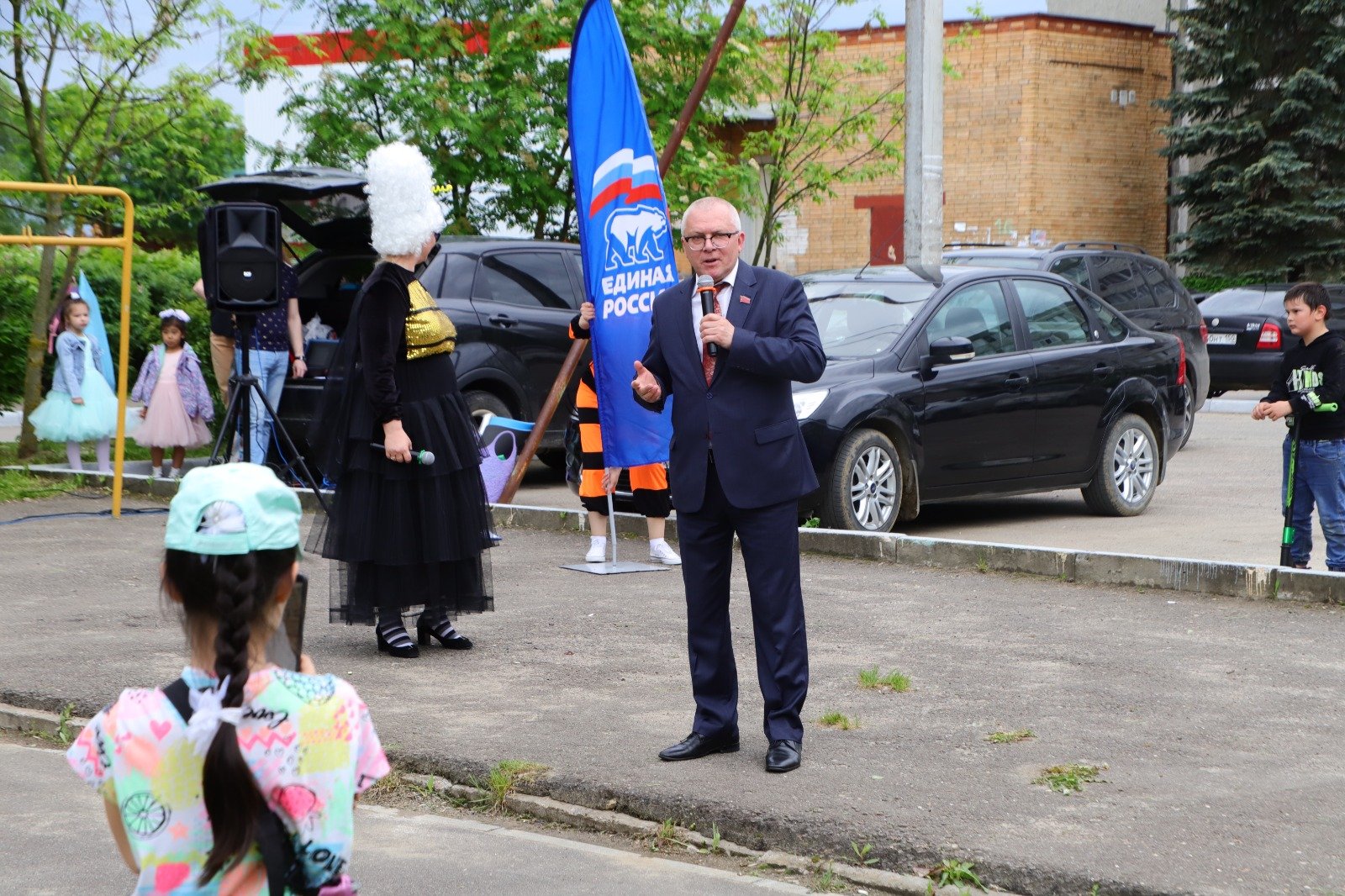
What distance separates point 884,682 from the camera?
7164mm

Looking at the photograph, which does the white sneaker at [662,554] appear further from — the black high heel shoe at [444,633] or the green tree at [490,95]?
the green tree at [490,95]

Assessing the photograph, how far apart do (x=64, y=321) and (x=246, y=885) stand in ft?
42.0

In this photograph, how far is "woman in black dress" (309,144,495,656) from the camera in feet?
24.0

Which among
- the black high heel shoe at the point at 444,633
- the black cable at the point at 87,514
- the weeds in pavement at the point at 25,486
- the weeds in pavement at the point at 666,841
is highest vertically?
the weeds in pavement at the point at 25,486

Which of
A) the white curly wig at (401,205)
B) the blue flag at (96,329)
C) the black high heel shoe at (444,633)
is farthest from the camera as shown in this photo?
the blue flag at (96,329)

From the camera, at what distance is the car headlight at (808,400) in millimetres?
10656

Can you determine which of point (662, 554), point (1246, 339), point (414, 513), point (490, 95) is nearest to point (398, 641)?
point (414, 513)

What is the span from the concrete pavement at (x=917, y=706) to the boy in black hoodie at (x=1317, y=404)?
0.74 metres

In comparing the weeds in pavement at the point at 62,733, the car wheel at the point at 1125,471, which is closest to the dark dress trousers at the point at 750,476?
the weeds in pavement at the point at 62,733

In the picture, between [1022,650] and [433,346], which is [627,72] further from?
[1022,650]

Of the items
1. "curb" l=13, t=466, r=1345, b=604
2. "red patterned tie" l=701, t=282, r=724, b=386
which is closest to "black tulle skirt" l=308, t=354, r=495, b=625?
"curb" l=13, t=466, r=1345, b=604

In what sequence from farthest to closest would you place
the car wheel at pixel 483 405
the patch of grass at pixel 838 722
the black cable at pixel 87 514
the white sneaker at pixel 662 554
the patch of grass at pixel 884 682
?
the car wheel at pixel 483 405, the black cable at pixel 87 514, the white sneaker at pixel 662 554, the patch of grass at pixel 884 682, the patch of grass at pixel 838 722

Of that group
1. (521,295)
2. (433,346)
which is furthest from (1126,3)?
(433,346)

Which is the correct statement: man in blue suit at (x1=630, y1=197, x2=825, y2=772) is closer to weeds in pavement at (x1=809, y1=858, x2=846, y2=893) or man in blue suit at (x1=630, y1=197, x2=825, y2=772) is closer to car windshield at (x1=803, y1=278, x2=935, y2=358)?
weeds in pavement at (x1=809, y1=858, x2=846, y2=893)
